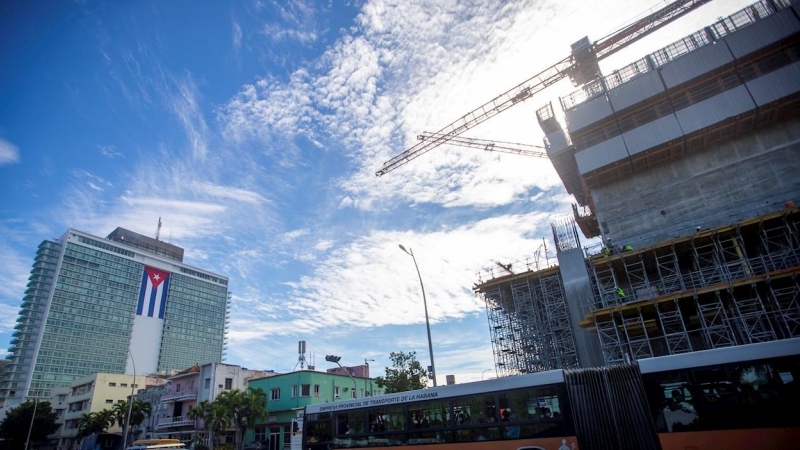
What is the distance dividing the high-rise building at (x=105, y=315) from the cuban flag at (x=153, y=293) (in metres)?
0.27

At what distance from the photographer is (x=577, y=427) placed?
1066 cm

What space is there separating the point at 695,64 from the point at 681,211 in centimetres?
1177

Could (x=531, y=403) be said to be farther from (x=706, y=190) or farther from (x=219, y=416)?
(x=219, y=416)

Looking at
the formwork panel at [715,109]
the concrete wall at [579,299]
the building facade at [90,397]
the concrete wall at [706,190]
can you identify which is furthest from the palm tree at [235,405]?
the formwork panel at [715,109]

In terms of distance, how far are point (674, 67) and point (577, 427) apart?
34.0 m

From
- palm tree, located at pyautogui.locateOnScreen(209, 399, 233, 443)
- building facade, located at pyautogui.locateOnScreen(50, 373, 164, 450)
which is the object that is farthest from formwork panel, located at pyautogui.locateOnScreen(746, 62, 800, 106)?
building facade, located at pyautogui.locateOnScreen(50, 373, 164, 450)

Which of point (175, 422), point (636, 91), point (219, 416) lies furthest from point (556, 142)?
point (175, 422)

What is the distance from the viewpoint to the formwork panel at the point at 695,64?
31.5m

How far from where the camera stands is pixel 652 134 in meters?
32.7

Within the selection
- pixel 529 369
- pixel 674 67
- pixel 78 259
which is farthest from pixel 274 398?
pixel 78 259

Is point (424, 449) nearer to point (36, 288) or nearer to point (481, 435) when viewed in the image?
point (481, 435)

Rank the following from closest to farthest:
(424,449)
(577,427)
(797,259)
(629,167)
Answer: (577,427) → (424,449) → (797,259) → (629,167)

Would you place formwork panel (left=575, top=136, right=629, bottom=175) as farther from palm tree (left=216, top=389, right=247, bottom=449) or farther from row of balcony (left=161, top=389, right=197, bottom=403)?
row of balcony (left=161, top=389, right=197, bottom=403)

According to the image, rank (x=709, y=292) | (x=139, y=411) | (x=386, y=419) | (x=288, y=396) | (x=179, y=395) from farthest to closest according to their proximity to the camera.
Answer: (x=139, y=411) < (x=179, y=395) < (x=288, y=396) < (x=709, y=292) < (x=386, y=419)
